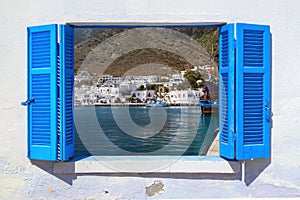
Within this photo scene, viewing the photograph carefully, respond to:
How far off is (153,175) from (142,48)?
9688 millimetres

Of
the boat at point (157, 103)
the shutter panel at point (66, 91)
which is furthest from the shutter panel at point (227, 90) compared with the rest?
the boat at point (157, 103)

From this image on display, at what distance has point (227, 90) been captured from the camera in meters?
3.56

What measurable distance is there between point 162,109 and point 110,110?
3.00 m

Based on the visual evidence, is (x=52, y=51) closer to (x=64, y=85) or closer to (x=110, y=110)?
(x=64, y=85)

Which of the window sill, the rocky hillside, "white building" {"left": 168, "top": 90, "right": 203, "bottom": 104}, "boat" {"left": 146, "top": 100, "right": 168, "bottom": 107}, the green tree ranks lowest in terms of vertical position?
the window sill

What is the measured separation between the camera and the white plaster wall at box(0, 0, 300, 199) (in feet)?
12.0

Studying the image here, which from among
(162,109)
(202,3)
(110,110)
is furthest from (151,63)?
(202,3)

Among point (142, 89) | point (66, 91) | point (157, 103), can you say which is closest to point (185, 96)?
point (157, 103)

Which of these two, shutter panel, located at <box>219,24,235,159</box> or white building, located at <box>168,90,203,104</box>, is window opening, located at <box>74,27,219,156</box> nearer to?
white building, located at <box>168,90,203,104</box>

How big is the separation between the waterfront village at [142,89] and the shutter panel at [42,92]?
30.9 ft

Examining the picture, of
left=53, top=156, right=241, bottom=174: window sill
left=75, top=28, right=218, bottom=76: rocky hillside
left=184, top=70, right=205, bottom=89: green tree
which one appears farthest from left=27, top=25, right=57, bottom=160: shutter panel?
left=184, top=70, right=205, bottom=89: green tree

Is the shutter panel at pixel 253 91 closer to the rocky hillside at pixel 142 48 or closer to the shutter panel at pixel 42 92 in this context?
the shutter panel at pixel 42 92

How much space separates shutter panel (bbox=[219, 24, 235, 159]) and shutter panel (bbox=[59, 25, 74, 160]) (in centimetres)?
129

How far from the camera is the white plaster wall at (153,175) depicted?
3645 mm
